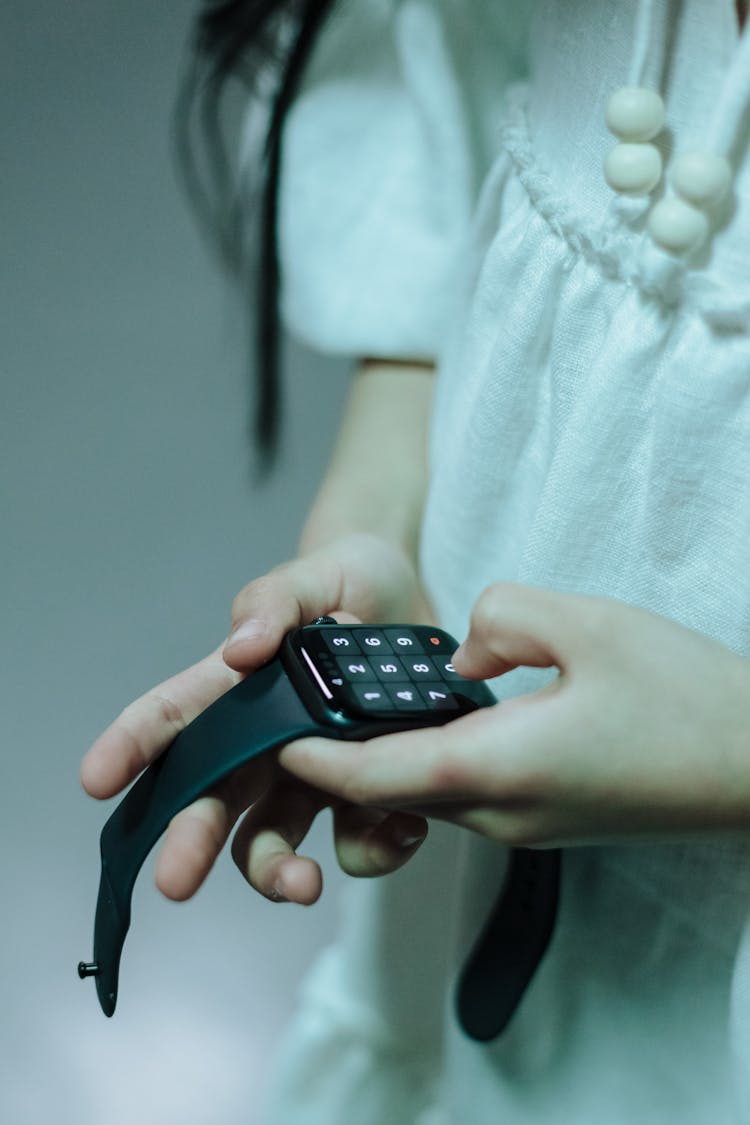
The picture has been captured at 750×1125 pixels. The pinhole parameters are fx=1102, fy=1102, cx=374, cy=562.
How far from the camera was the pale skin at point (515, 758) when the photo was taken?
23 cm

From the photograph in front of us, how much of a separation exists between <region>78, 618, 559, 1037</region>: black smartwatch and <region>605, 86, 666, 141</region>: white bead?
0.14 metres

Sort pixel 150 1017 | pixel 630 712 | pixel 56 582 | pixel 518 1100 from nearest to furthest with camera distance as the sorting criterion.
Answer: pixel 630 712
pixel 518 1100
pixel 150 1017
pixel 56 582

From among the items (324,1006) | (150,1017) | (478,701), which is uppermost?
(478,701)

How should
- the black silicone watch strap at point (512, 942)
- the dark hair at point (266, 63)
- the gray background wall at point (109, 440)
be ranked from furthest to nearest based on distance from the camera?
the gray background wall at point (109, 440), the dark hair at point (266, 63), the black silicone watch strap at point (512, 942)

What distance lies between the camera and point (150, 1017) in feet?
1.83

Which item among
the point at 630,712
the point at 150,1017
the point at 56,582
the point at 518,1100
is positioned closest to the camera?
the point at 630,712

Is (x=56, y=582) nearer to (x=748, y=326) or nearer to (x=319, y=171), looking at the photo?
(x=319, y=171)

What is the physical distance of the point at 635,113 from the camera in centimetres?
27

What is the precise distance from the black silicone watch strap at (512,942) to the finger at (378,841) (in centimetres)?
7

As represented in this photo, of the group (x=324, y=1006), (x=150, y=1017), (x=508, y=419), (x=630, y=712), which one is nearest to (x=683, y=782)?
(x=630, y=712)

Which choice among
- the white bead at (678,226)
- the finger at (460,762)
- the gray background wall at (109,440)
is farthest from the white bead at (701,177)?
the gray background wall at (109,440)

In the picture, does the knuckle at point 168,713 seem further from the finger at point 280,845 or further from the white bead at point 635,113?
the white bead at point 635,113

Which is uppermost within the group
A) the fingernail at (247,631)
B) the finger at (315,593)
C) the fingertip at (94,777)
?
the fingernail at (247,631)

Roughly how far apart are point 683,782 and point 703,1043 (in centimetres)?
13
